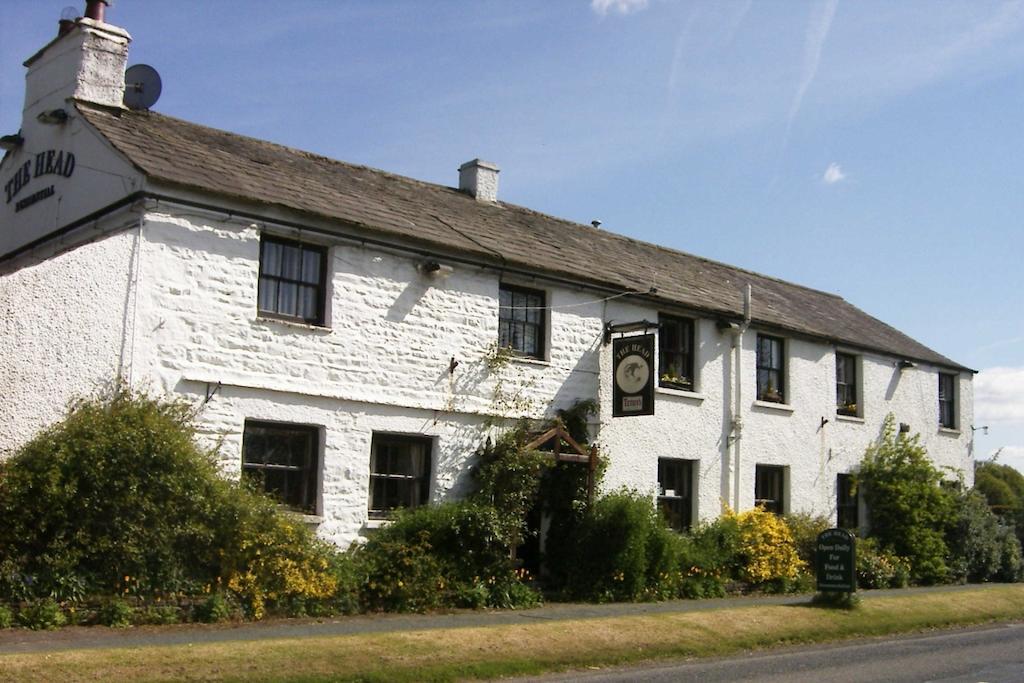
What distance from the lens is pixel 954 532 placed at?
2455cm

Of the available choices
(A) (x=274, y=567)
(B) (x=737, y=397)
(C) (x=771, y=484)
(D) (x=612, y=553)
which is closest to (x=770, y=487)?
(C) (x=771, y=484)

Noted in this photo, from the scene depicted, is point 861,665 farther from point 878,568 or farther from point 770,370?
point 770,370

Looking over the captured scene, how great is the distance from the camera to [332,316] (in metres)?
→ 15.8

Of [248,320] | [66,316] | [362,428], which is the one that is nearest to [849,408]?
[362,428]

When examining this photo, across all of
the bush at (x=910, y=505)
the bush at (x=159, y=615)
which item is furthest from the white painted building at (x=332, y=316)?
the bush at (x=910, y=505)

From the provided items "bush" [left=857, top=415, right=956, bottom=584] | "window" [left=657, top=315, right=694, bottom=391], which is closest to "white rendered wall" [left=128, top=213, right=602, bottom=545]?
"window" [left=657, top=315, right=694, bottom=391]

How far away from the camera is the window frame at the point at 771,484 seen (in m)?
22.7

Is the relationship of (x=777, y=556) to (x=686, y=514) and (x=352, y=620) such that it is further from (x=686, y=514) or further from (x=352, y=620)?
(x=352, y=620)

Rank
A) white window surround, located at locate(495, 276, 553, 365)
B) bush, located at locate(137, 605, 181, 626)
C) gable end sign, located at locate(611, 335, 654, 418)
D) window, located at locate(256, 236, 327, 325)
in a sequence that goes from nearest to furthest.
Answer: bush, located at locate(137, 605, 181, 626) → window, located at locate(256, 236, 327, 325) → white window surround, located at locate(495, 276, 553, 365) → gable end sign, located at locate(611, 335, 654, 418)

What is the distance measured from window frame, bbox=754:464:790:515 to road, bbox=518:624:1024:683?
672 cm

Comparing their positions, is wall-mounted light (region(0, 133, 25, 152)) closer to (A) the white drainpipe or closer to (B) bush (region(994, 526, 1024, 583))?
(A) the white drainpipe

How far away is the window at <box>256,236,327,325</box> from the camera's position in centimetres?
1549

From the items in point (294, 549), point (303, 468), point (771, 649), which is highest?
point (303, 468)

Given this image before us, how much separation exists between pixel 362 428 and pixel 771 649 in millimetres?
6460
